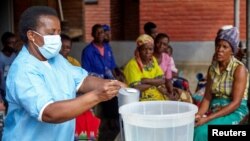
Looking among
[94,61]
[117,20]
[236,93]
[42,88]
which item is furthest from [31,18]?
[117,20]

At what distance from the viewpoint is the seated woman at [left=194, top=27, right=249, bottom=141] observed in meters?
3.46

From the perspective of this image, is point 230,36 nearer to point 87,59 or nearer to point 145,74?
point 145,74

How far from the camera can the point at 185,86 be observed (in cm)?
609

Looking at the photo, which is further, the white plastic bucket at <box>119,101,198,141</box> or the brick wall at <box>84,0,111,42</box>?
the brick wall at <box>84,0,111,42</box>

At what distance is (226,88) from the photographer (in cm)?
354

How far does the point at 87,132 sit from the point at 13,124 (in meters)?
1.96

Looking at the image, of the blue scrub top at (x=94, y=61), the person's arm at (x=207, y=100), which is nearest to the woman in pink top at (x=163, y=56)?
the blue scrub top at (x=94, y=61)

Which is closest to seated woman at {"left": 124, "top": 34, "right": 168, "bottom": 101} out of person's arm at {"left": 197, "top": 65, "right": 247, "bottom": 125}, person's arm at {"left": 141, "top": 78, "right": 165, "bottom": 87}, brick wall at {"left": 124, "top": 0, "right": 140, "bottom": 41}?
person's arm at {"left": 141, "top": 78, "right": 165, "bottom": 87}

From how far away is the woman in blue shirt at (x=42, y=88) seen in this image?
2041 millimetres

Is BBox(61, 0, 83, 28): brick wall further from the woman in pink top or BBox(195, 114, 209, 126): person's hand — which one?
BBox(195, 114, 209, 126): person's hand

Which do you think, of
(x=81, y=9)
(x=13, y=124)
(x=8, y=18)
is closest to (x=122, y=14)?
(x=81, y=9)

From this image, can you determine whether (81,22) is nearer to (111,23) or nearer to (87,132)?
(111,23)

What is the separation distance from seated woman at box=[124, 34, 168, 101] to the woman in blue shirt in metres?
2.23

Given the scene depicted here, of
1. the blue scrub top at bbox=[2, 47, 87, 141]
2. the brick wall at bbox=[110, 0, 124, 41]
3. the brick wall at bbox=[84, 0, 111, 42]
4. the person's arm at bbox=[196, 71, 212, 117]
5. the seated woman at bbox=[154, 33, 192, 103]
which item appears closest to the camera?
the blue scrub top at bbox=[2, 47, 87, 141]
